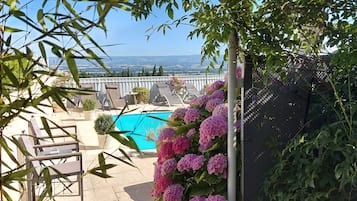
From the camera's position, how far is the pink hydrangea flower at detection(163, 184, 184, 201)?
172 centimetres

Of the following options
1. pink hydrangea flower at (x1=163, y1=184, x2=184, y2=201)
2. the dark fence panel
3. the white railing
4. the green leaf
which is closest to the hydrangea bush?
pink hydrangea flower at (x1=163, y1=184, x2=184, y2=201)

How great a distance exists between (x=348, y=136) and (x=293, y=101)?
0.40 meters

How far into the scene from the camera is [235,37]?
1438mm

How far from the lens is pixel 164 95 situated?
35.5 feet

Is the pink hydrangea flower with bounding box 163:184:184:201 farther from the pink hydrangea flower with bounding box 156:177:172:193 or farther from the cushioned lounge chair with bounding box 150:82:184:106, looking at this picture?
the cushioned lounge chair with bounding box 150:82:184:106

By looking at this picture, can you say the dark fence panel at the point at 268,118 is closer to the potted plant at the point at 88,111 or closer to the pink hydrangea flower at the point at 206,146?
the pink hydrangea flower at the point at 206,146

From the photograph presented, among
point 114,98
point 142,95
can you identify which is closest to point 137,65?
point 114,98

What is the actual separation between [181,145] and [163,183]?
8.8 inches

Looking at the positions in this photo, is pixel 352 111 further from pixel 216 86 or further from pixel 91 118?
pixel 91 118

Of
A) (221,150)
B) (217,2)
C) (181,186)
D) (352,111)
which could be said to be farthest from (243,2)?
(181,186)

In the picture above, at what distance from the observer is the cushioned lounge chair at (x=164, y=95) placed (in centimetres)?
1073

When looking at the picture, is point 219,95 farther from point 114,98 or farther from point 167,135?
point 114,98

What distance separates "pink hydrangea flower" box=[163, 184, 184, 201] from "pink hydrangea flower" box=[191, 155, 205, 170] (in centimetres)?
15

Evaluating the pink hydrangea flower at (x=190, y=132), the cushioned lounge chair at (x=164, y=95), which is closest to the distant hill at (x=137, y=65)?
the pink hydrangea flower at (x=190, y=132)
